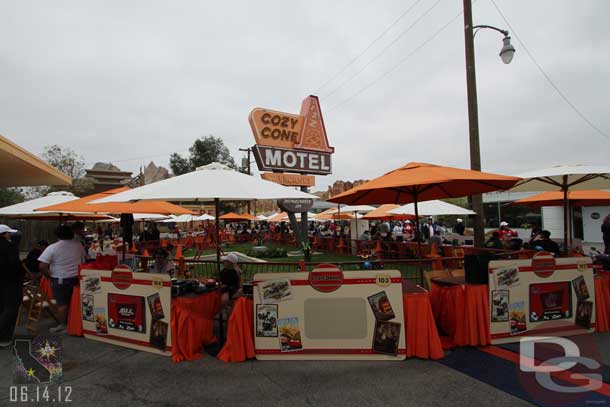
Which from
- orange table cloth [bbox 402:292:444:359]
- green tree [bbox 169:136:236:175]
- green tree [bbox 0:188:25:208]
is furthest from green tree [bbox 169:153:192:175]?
orange table cloth [bbox 402:292:444:359]

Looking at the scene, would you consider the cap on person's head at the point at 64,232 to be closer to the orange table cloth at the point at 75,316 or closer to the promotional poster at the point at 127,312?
the orange table cloth at the point at 75,316

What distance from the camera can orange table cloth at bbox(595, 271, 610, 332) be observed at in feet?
15.8

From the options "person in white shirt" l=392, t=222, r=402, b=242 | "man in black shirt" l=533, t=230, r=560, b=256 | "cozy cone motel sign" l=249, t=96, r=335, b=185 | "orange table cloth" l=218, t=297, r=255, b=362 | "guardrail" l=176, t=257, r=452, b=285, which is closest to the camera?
"orange table cloth" l=218, t=297, r=255, b=362

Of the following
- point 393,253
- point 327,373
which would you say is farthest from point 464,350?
point 393,253

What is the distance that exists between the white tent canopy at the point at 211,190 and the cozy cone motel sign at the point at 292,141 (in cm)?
937

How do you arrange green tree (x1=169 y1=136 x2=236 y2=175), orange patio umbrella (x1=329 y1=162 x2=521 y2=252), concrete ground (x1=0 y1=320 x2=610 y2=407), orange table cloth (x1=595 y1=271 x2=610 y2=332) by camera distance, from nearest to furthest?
concrete ground (x1=0 y1=320 x2=610 y2=407), orange patio umbrella (x1=329 y1=162 x2=521 y2=252), orange table cloth (x1=595 y1=271 x2=610 y2=332), green tree (x1=169 y1=136 x2=236 y2=175)

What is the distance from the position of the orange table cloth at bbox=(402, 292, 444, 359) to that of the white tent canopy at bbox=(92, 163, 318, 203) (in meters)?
1.93

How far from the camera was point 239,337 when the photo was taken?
416cm

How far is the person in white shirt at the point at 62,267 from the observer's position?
523 centimetres

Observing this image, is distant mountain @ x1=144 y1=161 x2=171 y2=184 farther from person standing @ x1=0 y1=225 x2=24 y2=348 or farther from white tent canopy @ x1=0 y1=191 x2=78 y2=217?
person standing @ x1=0 y1=225 x2=24 y2=348

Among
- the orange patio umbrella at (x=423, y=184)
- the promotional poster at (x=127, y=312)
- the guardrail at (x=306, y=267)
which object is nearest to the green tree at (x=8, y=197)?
the guardrail at (x=306, y=267)

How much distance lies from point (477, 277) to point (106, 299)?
211 inches

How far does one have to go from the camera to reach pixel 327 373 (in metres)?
3.77

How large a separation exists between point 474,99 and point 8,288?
1045cm
